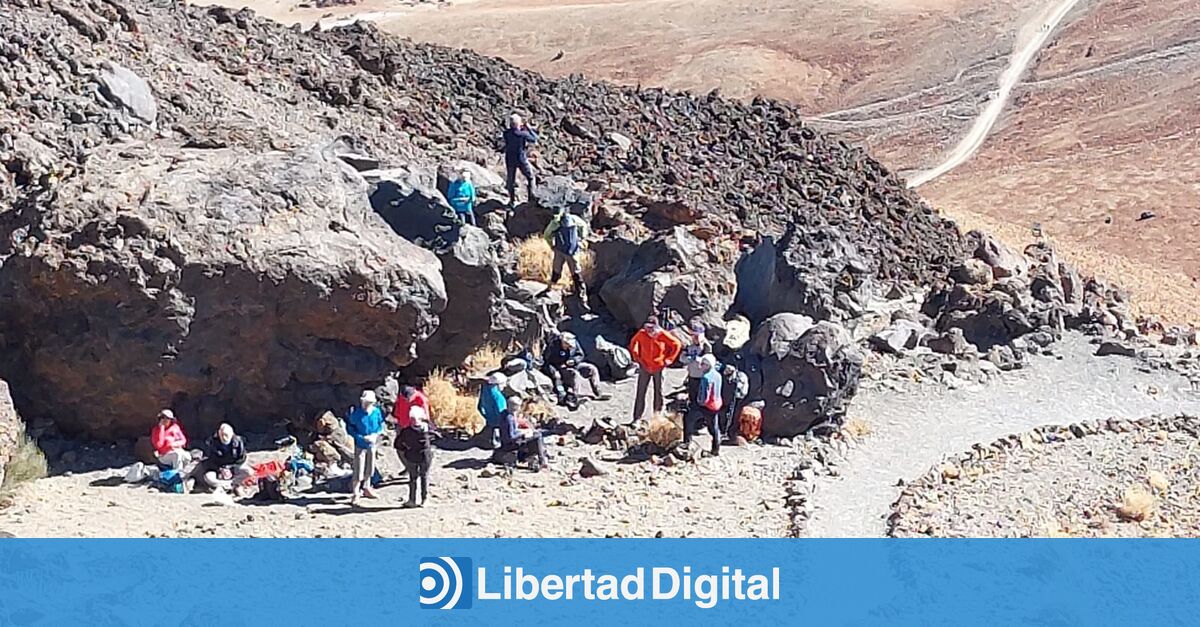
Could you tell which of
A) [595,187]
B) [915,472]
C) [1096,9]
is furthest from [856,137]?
[915,472]

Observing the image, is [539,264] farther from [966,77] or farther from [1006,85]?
[966,77]

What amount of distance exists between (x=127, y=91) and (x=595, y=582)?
41.5 ft

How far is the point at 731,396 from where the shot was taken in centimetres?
1838

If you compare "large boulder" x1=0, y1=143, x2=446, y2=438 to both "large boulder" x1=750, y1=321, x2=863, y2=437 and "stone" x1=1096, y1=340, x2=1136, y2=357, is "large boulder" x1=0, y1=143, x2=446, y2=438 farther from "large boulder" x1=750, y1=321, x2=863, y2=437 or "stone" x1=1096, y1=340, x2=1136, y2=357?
"stone" x1=1096, y1=340, x2=1136, y2=357

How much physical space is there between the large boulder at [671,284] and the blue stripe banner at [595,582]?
651 centimetres

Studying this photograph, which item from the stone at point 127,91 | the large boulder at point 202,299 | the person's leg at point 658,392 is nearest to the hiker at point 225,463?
the large boulder at point 202,299

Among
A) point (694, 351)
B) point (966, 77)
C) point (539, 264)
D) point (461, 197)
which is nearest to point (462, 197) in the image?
point (461, 197)

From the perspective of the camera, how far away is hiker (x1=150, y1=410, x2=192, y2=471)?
16.3 meters

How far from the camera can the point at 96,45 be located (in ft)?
78.9

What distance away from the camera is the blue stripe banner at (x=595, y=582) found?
1355 cm

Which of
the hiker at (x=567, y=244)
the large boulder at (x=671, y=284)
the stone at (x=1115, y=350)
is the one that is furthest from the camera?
the stone at (x=1115, y=350)

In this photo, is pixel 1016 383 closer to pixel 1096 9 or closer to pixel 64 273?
pixel 64 273

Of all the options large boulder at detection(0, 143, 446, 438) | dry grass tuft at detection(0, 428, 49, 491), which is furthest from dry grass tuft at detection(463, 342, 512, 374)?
dry grass tuft at detection(0, 428, 49, 491)

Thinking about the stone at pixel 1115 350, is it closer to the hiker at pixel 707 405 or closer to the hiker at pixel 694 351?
the hiker at pixel 694 351
